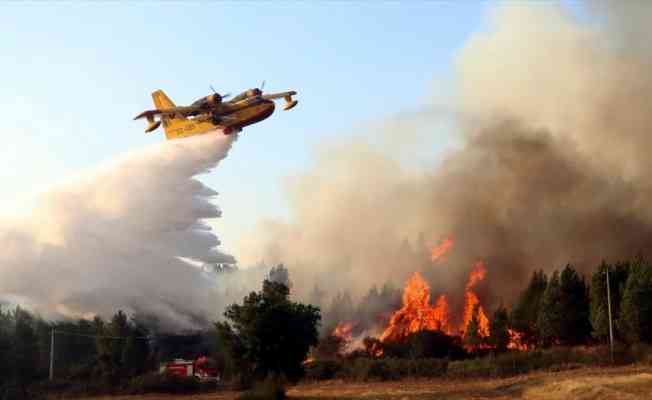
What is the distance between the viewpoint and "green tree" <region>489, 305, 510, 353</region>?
309ft

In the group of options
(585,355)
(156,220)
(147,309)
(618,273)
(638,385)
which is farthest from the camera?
(147,309)

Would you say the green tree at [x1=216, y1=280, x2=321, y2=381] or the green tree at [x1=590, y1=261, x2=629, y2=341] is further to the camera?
the green tree at [x1=590, y1=261, x2=629, y2=341]

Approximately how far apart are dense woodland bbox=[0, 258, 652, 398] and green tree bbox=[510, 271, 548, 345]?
113 mm

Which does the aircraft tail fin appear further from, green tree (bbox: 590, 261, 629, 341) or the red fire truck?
green tree (bbox: 590, 261, 629, 341)

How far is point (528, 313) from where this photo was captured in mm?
95875

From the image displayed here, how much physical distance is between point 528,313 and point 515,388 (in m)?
33.1

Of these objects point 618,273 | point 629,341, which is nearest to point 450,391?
point 629,341

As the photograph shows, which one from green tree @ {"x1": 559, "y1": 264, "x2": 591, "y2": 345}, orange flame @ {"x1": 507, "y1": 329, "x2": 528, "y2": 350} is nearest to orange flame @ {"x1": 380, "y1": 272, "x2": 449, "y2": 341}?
orange flame @ {"x1": 507, "y1": 329, "x2": 528, "y2": 350}

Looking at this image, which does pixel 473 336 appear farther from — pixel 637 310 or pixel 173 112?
pixel 173 112

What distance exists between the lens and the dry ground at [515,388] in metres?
56.8

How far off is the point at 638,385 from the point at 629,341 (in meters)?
24.1

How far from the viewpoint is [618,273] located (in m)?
89.7

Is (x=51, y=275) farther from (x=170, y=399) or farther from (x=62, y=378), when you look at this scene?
(x=170, y=399)

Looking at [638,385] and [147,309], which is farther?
[147,309]
